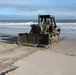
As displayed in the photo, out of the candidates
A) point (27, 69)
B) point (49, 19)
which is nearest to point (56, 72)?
point (27, 69)

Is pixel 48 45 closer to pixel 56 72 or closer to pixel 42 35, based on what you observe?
pixel 42 35

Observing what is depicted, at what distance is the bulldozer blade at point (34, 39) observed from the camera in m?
14.4

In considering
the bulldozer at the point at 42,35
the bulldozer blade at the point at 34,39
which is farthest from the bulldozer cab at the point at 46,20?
the bulldozer blade at the point at 34,39

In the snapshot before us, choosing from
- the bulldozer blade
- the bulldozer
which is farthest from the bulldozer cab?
the bulldozer blade

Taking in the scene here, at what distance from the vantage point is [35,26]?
15406 millimetres

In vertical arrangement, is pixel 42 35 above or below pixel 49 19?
below

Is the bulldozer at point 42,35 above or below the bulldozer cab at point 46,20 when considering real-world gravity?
below

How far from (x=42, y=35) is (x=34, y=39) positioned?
668 millimetres

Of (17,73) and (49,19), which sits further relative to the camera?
(49,19)

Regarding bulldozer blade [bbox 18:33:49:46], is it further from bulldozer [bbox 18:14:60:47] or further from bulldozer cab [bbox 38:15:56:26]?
bulldozer cab [bbox 38:15:56:26]

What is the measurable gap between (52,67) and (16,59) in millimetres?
2074

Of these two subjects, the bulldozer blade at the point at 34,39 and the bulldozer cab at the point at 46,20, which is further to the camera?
the bulldozer cab at the point at 46,20

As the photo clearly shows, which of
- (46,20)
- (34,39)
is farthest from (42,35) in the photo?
(46,20)

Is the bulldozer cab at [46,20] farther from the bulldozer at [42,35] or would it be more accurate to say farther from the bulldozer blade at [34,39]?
the bulldozer blade at [34,39]
